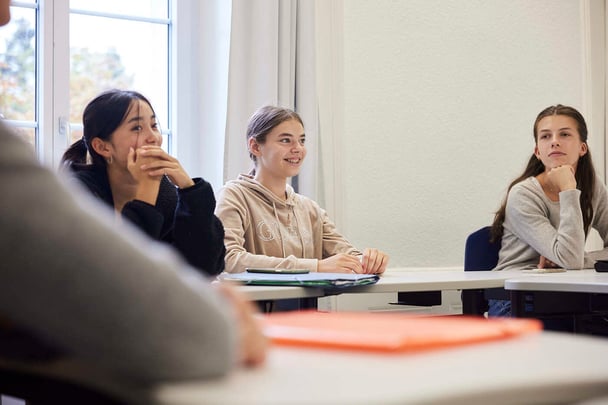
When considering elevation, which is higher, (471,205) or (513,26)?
(513,26)

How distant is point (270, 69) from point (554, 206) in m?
1.40

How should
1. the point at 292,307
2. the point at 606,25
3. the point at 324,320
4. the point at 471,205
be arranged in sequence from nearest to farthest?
the point at 324,320
the point at 292,307
the point at 471,205
the point at 606,25

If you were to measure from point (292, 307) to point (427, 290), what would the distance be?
41cm

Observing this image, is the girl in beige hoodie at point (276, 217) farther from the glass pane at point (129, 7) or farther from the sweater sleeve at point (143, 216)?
the glass pane at point (129, 7)

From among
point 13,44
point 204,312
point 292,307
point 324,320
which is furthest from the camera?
point 13,44

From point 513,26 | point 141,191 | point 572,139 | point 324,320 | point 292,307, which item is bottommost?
point 292,307

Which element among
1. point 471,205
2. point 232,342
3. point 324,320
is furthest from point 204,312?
point 471,205

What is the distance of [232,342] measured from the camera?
0.58 meters

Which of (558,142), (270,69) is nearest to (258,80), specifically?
(270,69)

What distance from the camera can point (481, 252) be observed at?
11.2 ft

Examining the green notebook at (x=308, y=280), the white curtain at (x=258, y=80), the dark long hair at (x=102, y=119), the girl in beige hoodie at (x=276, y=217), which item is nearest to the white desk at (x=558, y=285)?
the green notebook at (x=308, y=280)

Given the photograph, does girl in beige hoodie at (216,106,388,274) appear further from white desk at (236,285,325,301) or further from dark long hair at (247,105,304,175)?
white desk at (236,285,325,301)

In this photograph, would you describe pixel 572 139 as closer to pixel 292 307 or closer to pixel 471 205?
pixel 471 205

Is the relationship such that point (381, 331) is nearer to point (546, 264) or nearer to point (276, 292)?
point (276, 292)
